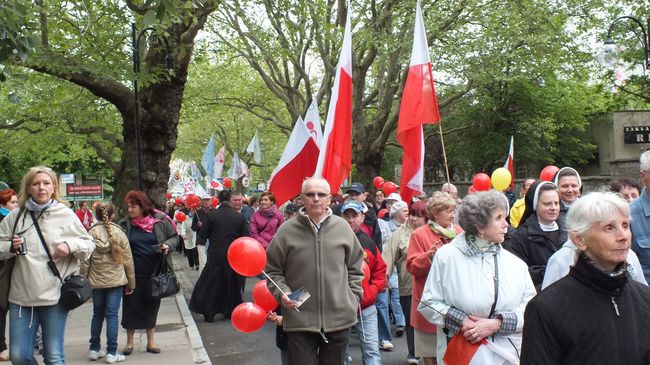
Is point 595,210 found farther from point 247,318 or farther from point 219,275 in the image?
point 219,275

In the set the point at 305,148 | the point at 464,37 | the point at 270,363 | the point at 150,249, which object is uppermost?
the point at 464,37

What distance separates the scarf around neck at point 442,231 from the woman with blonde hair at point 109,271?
3544mm

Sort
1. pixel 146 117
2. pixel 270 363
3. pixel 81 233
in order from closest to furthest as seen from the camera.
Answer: pixel 81 233 < pixel 270 363 < pixel 146 117

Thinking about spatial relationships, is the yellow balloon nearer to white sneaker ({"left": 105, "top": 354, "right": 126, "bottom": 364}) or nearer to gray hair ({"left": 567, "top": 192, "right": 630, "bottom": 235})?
white sneaker ({"left": 105, "top": 354, "right": 126, "bottom": 364})

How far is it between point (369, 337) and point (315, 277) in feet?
5.55

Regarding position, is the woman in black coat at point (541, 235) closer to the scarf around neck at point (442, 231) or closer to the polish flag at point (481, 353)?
the scarf around neck at point (442, 231)

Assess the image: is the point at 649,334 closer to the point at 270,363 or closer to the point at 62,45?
the point at 270,363

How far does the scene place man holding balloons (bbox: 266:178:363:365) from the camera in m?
4.51

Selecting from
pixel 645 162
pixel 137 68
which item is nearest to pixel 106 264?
pixel 645 162

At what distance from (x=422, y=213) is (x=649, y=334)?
13.4ft

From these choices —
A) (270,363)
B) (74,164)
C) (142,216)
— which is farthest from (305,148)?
(74,164)

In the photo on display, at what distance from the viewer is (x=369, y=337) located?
5965mm

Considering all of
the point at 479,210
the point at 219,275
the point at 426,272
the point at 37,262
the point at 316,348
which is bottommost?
the point at 219,275

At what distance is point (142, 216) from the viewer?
24.2 feet
